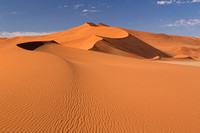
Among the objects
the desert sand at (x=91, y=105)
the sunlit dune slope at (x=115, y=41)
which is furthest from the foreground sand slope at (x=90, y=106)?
the sunlit dune slope at (x=115, y=41)

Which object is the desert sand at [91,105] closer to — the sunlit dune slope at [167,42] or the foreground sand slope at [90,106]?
the foreground sand slope at [90,106]

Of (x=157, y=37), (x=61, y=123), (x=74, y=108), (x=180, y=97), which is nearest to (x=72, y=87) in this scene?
(x=74, y=108)

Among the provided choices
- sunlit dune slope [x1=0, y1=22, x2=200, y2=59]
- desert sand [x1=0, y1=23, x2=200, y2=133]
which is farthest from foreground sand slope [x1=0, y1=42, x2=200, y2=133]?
sunlit dune slope [x1=0, y1=22, x2=200, y2=59]

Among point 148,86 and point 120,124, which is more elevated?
point 148,86

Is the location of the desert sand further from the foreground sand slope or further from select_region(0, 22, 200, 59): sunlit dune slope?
select_region(0, 22, 200, 59): sunlit dune slope

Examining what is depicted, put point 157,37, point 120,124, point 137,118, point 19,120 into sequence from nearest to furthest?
point 19,120 → point 120,124 → point 137,118 → point 157,37

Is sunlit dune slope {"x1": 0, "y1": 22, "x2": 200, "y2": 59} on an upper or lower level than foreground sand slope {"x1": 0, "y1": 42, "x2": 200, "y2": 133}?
upper

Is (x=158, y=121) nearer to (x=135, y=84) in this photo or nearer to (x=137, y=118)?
(x=137, y=118)

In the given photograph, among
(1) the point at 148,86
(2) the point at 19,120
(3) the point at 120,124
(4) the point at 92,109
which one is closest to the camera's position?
(2) the point at 19,120

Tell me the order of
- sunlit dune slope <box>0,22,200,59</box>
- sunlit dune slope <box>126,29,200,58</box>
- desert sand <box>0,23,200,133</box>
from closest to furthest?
desert sand <box>0,23,200,133</box>
sunlit dune slope <box>0,22,200,59</box>
sunlit dune slope <box>126,29,200,58</box>

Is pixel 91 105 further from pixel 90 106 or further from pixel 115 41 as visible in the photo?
pixel 115 41

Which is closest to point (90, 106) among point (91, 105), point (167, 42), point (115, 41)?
point (91, 105)

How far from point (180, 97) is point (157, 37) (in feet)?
300

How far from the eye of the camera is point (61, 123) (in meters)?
4.16
